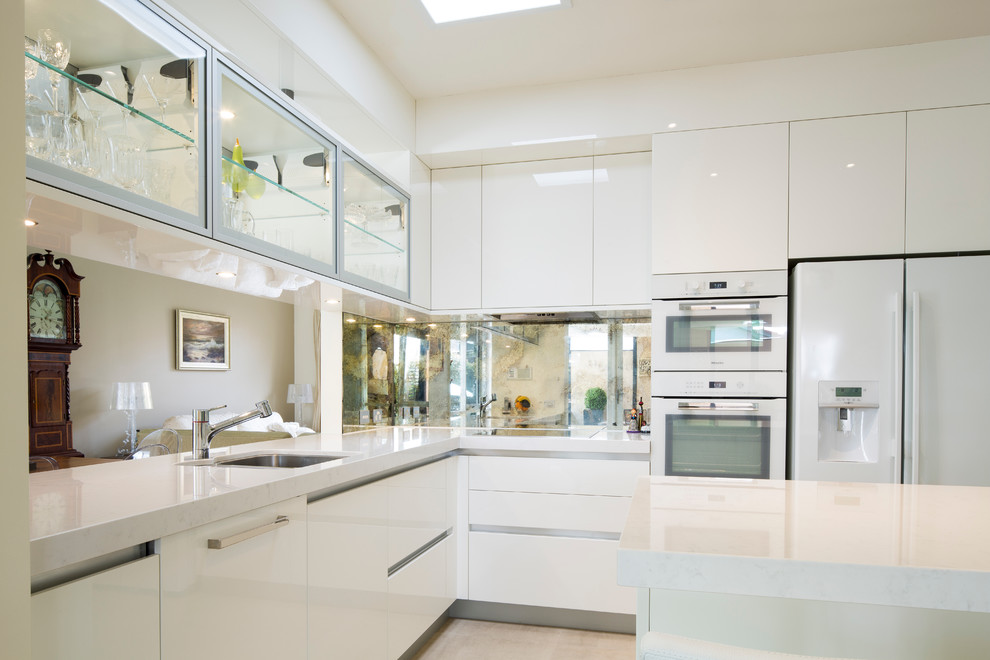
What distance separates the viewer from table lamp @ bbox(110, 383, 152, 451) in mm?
3363

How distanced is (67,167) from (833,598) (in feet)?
5.23

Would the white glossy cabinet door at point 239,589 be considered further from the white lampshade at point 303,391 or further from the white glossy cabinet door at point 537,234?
the white glossy cabinet door at point 537,234

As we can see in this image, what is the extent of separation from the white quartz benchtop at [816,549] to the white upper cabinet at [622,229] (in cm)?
187

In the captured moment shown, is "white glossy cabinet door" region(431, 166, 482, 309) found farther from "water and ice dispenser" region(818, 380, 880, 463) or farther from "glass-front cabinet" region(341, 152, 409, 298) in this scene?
"water and ice dispenser" region(818, 380, 880, 463)

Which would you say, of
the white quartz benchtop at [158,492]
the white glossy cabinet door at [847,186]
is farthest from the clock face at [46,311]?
the white glossy cabinet door at [847,186]

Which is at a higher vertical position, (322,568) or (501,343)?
(501,343)

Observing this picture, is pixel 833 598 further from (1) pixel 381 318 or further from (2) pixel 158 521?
(1) pixel 381 318

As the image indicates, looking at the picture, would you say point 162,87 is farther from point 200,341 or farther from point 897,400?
point 897,400

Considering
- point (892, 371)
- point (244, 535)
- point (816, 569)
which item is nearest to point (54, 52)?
point (244, 535)

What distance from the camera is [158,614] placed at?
4.20 feet

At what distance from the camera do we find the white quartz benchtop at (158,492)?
1.12m

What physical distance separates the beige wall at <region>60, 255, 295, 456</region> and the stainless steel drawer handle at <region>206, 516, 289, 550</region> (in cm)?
191

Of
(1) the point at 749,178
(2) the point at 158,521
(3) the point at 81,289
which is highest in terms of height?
(1) the point at 749,178

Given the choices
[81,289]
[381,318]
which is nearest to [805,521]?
[381,318]
